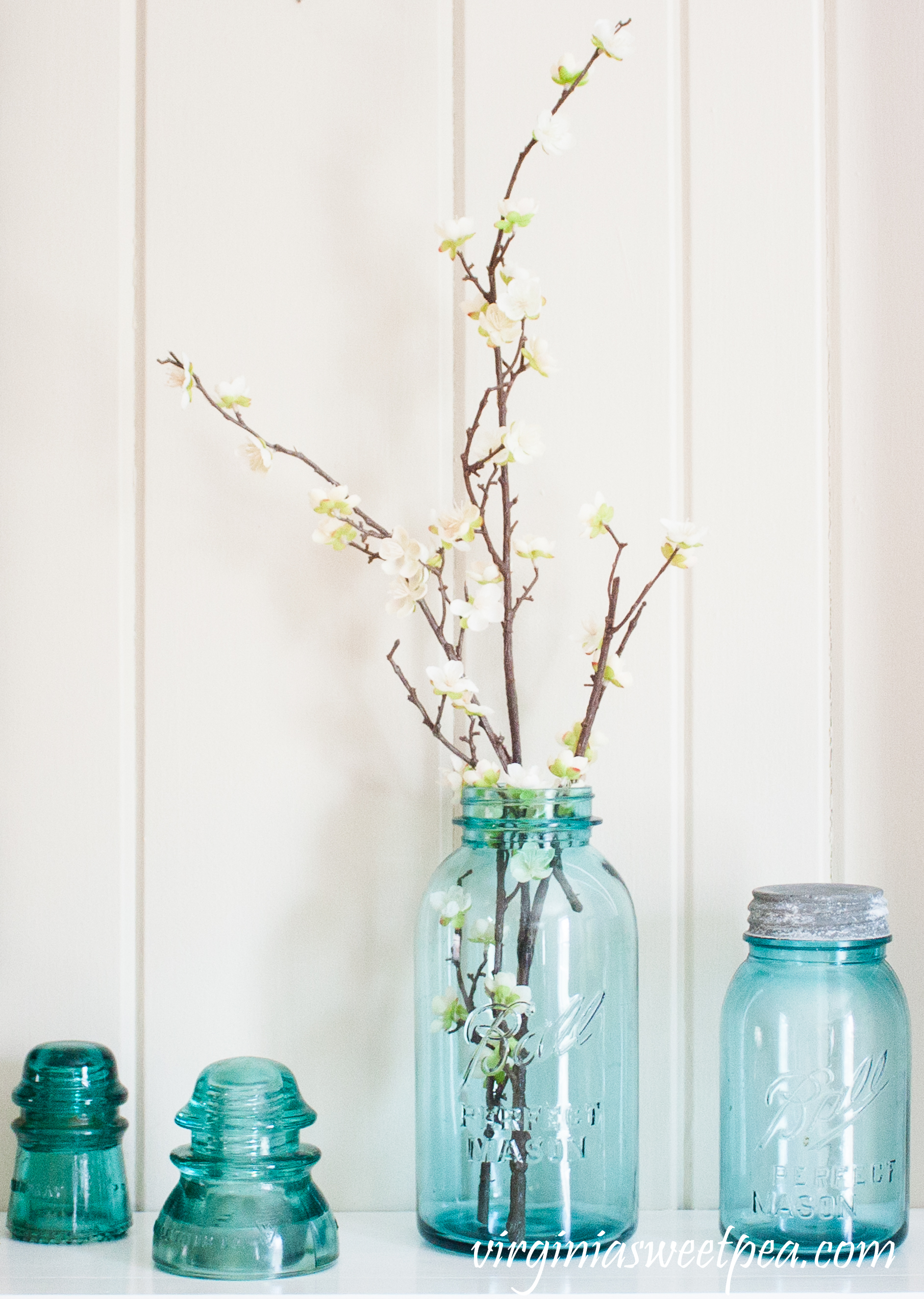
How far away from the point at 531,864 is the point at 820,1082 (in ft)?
0.77

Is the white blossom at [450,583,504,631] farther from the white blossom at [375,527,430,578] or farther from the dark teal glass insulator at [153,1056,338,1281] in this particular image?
the dark teal glass insulator at [153,1056,338,1281]

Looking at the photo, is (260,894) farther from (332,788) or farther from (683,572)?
(683,572)

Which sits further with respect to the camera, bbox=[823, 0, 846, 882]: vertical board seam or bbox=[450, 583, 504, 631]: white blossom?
bbox=[823, 0, 846, 882]: vertical board seam

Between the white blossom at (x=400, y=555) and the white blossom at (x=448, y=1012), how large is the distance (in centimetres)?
28

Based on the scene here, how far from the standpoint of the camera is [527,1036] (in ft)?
2.46

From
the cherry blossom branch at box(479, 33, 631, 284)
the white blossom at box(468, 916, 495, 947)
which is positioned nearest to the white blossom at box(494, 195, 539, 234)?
the cherry blossom branch at box(479, 33, 631, 284)

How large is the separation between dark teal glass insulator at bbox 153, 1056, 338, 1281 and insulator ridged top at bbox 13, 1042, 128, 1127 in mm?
72

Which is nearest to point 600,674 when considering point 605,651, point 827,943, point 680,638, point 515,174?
point 605,651

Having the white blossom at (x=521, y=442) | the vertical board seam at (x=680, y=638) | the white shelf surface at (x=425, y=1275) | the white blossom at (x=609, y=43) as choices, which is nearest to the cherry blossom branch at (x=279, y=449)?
the white blossom at (x=521, y=442)

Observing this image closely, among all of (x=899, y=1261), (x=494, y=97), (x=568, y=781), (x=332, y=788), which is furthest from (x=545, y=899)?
(x=494, y=97)

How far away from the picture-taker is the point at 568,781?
77 centimetres

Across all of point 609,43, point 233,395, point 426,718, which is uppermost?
point 609,43

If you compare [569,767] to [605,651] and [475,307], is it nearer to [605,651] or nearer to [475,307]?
[605,651]

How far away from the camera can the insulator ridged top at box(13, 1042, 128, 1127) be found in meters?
0.77
